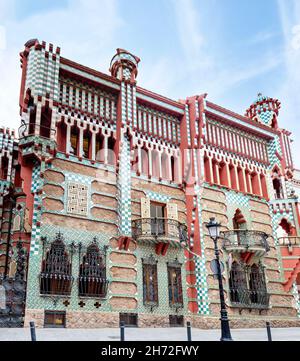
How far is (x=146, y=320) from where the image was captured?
1642 cm

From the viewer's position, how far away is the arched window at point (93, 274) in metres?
15.6

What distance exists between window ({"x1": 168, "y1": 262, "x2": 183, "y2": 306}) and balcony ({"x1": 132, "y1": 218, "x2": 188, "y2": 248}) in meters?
1.11

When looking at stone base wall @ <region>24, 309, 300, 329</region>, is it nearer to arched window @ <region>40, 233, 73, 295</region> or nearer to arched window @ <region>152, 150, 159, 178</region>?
arched window @ <region>40, 233, 73, 295</region>

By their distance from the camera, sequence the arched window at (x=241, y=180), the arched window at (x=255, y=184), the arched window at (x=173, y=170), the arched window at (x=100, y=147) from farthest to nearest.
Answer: the arched window at (x=255, y=184)
the arched window at (x=241, y=180)
the arched window at (x=173, y=170)
the arched window at (x=100, y=147)

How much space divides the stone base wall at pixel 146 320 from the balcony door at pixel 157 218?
376cm

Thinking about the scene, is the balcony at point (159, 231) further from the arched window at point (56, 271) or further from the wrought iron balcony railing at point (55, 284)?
the wrought iron balcony railing at point (55, 284)

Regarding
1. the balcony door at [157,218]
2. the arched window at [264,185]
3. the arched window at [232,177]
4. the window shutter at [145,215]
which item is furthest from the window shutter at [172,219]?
the arched window at [264,185]

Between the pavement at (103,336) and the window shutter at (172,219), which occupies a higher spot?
the window shutter at (172,219)

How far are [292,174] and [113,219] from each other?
42.4ft

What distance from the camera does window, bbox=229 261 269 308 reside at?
19.0 meters

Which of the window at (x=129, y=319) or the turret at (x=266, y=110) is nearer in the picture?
the window at (x=129, y=319)

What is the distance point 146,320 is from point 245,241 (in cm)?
696
